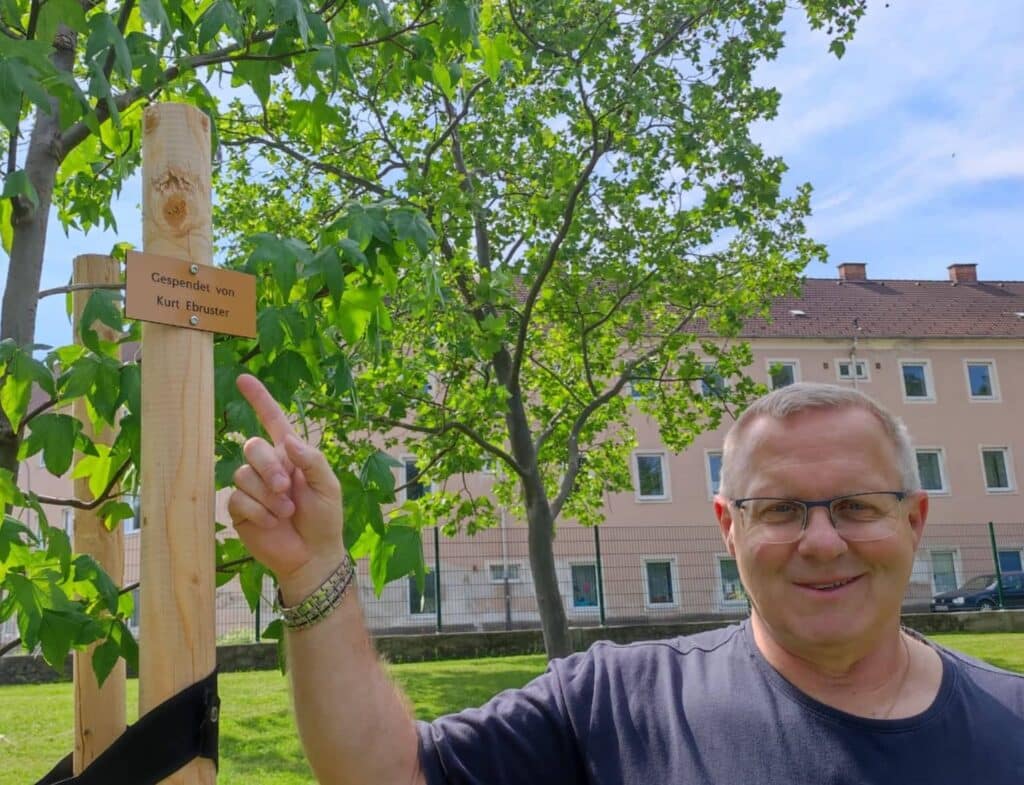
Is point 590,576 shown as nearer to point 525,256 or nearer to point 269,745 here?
point 525,256

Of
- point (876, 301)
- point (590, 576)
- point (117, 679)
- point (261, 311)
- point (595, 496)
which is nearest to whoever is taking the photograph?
point (261, 311)

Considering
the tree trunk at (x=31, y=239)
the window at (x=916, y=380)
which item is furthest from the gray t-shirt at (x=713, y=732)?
the window at (x=916, y=380)

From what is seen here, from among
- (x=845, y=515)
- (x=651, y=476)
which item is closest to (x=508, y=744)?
(x=845, y=515)

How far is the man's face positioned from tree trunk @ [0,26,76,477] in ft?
6.00

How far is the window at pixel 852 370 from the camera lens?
114 ft

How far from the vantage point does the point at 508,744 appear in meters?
1.95

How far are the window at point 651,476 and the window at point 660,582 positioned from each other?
12.1m

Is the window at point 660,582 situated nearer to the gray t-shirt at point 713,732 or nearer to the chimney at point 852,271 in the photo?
the gray t-shirt at point 713,732

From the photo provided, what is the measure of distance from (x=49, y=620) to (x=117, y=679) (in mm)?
711

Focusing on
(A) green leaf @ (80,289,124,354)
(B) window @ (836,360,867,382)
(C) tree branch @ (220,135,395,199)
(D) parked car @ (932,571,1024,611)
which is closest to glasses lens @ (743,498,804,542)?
(A) green leaf @ (80,289,124,354)

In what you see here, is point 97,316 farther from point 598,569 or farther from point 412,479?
point 598,569

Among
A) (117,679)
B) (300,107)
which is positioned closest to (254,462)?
(117,679)

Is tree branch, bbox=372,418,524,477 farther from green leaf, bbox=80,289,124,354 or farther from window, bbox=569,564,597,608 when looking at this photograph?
green leaf, bbox=80,289,124,354

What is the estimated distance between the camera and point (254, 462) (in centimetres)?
168
